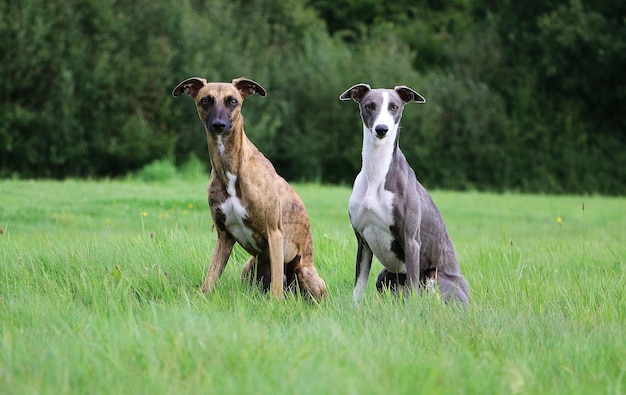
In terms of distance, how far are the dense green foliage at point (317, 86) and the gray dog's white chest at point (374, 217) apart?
56.0 feet

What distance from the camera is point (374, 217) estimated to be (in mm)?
5922

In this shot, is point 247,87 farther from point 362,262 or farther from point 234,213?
point 362,262

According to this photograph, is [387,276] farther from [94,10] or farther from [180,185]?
[94,10]

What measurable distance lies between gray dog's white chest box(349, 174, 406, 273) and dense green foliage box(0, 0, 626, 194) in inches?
672

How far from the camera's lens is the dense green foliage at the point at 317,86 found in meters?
22.2

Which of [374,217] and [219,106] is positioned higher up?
[219,106]

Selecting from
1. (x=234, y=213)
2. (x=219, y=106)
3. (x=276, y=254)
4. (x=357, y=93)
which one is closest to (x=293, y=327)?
(x=276, y=254)

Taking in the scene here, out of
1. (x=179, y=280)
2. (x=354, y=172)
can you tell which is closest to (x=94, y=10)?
(x=354, y=172)

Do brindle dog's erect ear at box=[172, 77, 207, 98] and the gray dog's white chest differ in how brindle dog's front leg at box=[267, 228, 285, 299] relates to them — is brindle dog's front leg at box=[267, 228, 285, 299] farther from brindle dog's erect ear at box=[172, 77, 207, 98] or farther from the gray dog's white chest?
brindle dog's erect ear at box=[172, 77, 207, 98]

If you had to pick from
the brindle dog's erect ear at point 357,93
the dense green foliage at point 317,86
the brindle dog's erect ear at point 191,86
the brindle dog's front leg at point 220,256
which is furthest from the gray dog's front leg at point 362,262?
the dense green foliage at point 317,86

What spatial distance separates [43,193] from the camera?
13.9 meters

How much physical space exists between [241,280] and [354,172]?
22002mm

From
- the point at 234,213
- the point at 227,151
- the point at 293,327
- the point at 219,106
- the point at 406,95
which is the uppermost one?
the point at 406,95

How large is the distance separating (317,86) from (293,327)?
75.7ft
